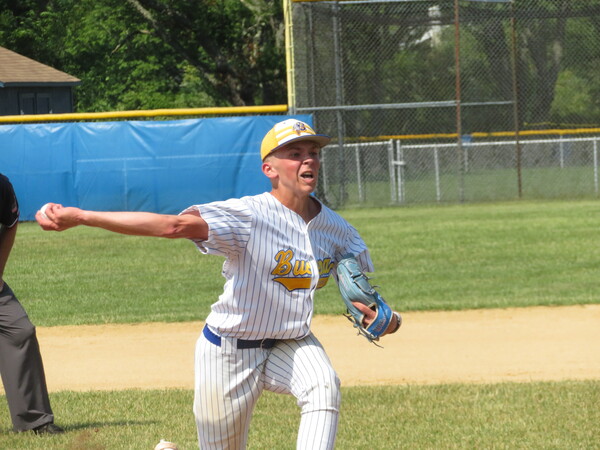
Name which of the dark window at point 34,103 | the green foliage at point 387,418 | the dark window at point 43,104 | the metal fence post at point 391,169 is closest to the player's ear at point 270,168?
the green foliage at point 387,418

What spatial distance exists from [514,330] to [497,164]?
10296mm

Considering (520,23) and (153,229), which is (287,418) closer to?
(153,229)

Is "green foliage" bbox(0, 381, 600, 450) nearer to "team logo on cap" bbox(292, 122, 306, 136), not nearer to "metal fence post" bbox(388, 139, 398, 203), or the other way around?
"team logo on cap" bbox(292, 122, 306, 136)

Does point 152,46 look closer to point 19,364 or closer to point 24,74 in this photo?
point 24,74

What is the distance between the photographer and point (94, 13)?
31.3 metres

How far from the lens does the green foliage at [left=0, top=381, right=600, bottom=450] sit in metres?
5.44

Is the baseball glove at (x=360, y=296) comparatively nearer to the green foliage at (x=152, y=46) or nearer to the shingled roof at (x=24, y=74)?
the shingled roof at (x=24, y=74)

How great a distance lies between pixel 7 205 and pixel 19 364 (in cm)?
88

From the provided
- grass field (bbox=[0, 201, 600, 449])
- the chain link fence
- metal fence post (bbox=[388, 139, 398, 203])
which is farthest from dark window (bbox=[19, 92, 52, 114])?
metal fence post (bbox=[388, 139, 398, 203])

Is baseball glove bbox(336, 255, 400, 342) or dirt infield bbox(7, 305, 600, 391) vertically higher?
baseball glove bbox(336, 255, 400, 342)

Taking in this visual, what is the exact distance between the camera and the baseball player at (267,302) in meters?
3.93

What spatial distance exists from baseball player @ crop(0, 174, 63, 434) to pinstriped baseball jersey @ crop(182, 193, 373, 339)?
196cm

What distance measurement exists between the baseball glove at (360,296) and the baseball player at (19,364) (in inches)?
87.6

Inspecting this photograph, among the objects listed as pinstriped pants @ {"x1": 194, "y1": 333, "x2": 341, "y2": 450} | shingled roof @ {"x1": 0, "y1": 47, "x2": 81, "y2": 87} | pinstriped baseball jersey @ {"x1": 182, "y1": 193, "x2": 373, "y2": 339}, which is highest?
shingled roof @ {"x1": 0, "y1": 47, "x2": 81, "y2": 87}
